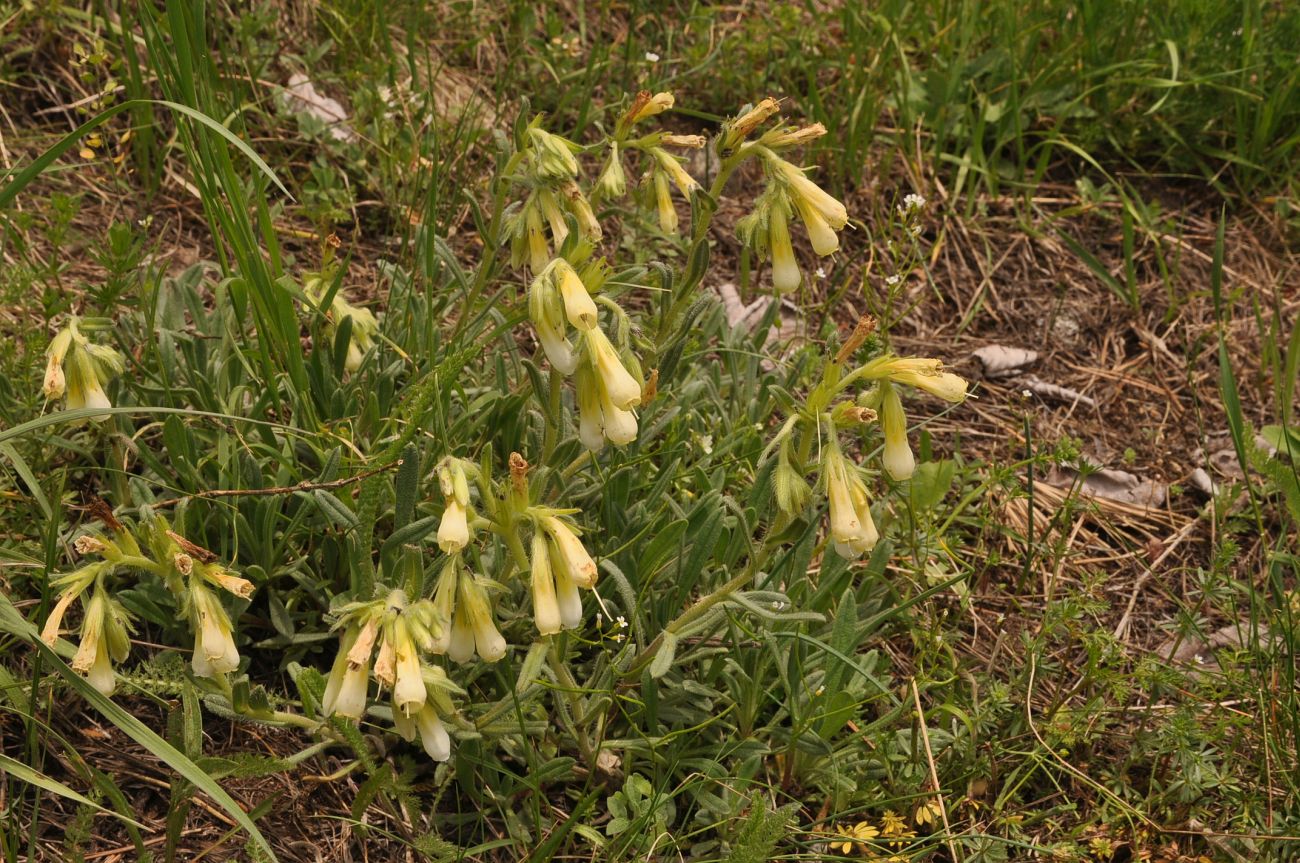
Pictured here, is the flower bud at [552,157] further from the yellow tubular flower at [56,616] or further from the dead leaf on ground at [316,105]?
the dead leaf on ground at [316,105]

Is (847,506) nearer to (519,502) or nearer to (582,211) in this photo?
(519,502)

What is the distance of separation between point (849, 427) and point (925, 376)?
167mm

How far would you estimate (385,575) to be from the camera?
9.41ft

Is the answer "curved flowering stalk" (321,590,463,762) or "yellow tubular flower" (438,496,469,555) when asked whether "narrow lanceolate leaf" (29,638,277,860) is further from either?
"yellow tubular flower" (438,496,469,555)

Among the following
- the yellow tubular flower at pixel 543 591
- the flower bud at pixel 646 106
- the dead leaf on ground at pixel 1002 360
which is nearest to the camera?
the yellow tubular flower at pixel 543 591

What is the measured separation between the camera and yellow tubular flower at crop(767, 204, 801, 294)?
103 inches

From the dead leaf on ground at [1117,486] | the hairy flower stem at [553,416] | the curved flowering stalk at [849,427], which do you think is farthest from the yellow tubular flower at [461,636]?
the dead leaf on ground at [1117,486]

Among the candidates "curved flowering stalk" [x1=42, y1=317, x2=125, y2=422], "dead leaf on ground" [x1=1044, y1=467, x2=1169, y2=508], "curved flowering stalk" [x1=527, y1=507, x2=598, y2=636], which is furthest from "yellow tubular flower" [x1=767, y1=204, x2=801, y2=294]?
"dead leaf on ground" [x1=1044, y1=467, x2=1169, y2=508]

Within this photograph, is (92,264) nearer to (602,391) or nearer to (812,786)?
(602,391)

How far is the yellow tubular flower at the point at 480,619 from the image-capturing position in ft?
7.48

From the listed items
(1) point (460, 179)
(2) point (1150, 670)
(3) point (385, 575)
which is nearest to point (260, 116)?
(1) point (460, 179)

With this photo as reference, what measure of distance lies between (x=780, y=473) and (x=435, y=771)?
1.04m

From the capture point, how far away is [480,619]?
228 cm

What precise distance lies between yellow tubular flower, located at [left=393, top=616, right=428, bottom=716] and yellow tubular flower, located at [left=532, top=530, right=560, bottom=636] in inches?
8.8
